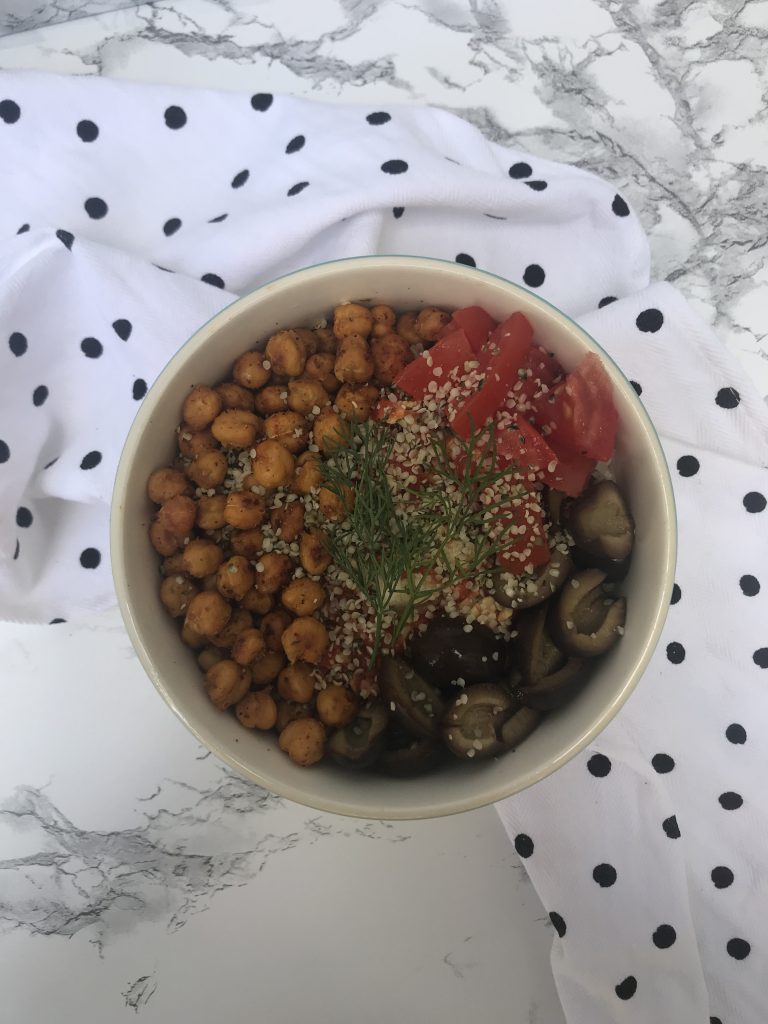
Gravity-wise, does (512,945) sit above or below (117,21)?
below

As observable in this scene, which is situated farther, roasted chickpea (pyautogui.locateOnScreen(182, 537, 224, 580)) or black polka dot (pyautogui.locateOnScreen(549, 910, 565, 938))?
black polka dot (pyautogui.locateOnScreen(549, 910, 565, 938))

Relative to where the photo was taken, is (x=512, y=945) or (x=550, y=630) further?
(x=512, y=945)

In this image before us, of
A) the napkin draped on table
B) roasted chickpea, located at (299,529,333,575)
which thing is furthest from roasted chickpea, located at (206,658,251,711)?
the napkin draped on table

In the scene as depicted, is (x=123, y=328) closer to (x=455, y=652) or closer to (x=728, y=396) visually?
(x=455, y=652)

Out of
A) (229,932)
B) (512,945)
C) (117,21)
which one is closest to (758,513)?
(512,945)

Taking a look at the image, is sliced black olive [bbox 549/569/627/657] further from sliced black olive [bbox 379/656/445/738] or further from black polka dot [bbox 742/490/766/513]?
black polka dot [bbox 742/490/766/513]

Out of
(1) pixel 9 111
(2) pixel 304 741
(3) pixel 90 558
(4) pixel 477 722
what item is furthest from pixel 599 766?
(1) pixel 9 111

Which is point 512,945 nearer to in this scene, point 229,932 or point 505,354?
point 229,932
